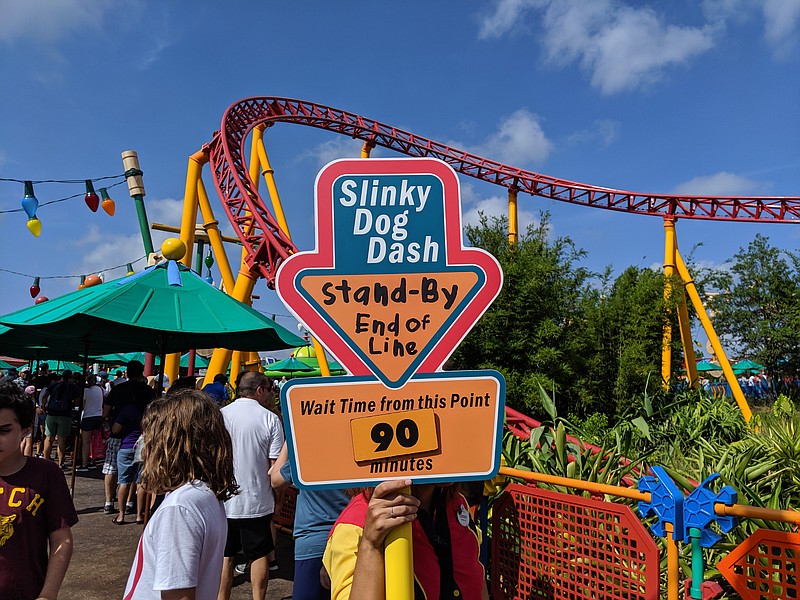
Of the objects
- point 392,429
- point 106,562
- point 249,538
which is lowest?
point 106,562

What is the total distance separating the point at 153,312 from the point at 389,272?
386 centimetres

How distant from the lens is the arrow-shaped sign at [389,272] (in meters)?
1.54

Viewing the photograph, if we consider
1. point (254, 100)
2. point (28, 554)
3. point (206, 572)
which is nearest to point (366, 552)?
point (206, 572)

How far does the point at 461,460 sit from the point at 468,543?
0.39 metres

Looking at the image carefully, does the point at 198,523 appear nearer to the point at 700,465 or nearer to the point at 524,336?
the point at 700,465

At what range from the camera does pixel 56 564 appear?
2.16 metres

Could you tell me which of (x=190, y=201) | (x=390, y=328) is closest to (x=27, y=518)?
(x=390, y=328)

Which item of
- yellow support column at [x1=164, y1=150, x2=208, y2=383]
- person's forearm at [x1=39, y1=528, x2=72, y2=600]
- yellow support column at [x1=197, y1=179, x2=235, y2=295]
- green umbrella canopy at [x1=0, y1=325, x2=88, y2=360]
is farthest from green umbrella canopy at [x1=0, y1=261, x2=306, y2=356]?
yellow support column at [x1=197, y1=179, x2=235, y2=295]

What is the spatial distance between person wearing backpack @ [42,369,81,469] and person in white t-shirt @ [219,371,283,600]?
19.2 feet

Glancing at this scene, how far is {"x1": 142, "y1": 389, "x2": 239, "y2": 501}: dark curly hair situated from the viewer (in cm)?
190

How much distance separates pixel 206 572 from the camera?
72.3 inches

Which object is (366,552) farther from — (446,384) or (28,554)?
(28,554)

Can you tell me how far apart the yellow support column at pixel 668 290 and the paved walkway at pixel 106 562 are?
376 inches

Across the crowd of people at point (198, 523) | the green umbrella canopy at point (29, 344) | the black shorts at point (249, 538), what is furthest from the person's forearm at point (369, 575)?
the green umbrella canopy at point (29, 344)
